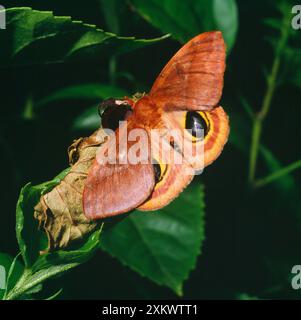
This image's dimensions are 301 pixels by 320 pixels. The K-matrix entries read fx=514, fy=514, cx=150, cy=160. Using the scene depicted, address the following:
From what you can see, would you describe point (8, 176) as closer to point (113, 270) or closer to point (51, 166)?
point (51, 166)

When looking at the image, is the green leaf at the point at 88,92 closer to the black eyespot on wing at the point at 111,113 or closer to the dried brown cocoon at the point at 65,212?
the black eyespot on wing at the point at 111,113

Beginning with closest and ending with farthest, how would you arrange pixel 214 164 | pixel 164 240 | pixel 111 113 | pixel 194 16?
pixel 111 113 → pixel 164 240 → pixel 194 16 → pixel 214 164

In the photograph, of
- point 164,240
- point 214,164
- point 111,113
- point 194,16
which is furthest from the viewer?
point 214,164

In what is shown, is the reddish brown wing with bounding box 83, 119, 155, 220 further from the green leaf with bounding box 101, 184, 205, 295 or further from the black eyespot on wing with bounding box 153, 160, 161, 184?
the green leaf with bounding box 101, 184, 205, 295

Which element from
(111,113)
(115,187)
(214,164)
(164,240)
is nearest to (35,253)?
(115,187)

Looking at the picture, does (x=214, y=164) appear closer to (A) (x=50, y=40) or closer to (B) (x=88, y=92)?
(B) (x=88, y=92)
